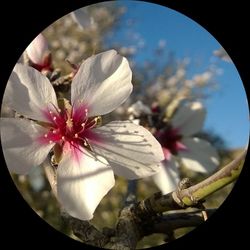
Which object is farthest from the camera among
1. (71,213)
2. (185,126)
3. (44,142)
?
(185,126)

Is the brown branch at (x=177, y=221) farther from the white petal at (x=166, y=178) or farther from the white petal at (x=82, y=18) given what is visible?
the white petal at (x=82, y=18)

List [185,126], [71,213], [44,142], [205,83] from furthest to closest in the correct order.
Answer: [205,83]
[185,126]
[44,142]
[71,213]

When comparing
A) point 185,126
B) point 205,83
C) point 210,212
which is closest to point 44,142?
point 210,212

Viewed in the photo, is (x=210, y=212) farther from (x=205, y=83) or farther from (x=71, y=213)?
(x=205, y=83)

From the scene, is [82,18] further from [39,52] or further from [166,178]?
[166,178]

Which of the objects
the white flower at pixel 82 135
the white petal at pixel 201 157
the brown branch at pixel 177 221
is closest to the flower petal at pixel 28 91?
the white flower at pixel 82 135
